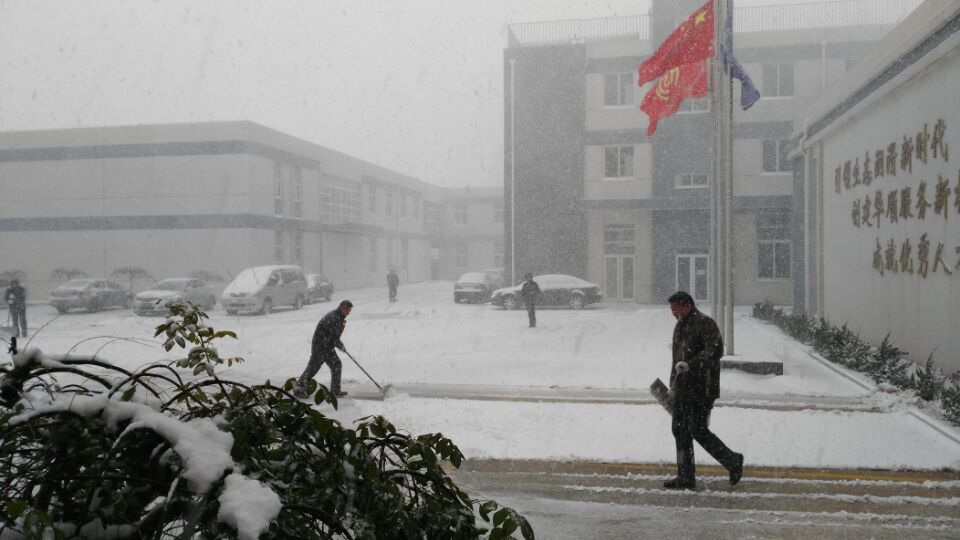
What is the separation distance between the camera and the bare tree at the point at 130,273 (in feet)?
117

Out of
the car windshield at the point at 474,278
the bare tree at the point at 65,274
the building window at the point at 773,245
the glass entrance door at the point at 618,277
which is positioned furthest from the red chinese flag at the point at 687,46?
the bare tree at the point at 65,274

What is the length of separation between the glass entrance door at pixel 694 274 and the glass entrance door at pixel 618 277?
7.09 feet

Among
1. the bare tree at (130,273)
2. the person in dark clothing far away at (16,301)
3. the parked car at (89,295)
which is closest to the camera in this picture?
the person in dark clothing far away at (16,301)

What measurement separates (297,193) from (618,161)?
18436 mm

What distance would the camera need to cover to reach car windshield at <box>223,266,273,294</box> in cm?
2766

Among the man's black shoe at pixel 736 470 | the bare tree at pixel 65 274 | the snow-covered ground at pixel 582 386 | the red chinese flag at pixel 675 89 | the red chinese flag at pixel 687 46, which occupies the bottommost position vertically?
the snow-covered ground at pixel 582 386

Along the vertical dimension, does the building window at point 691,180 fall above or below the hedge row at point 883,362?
above

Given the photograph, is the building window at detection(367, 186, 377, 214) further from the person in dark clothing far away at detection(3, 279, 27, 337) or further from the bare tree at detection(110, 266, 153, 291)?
the person in dark clothing far away at detection(3, 279, 27, 337)


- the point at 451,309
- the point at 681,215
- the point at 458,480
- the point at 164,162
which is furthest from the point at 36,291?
the point at 458,480

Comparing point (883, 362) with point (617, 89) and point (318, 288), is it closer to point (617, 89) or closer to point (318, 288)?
point (617, 89)

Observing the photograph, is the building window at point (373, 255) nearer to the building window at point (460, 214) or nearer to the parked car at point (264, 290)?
the building window at point (460, 214)

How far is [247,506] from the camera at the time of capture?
1439 millimetres

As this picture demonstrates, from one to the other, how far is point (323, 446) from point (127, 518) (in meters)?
0.46

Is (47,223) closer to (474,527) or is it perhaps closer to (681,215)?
(681,215)
